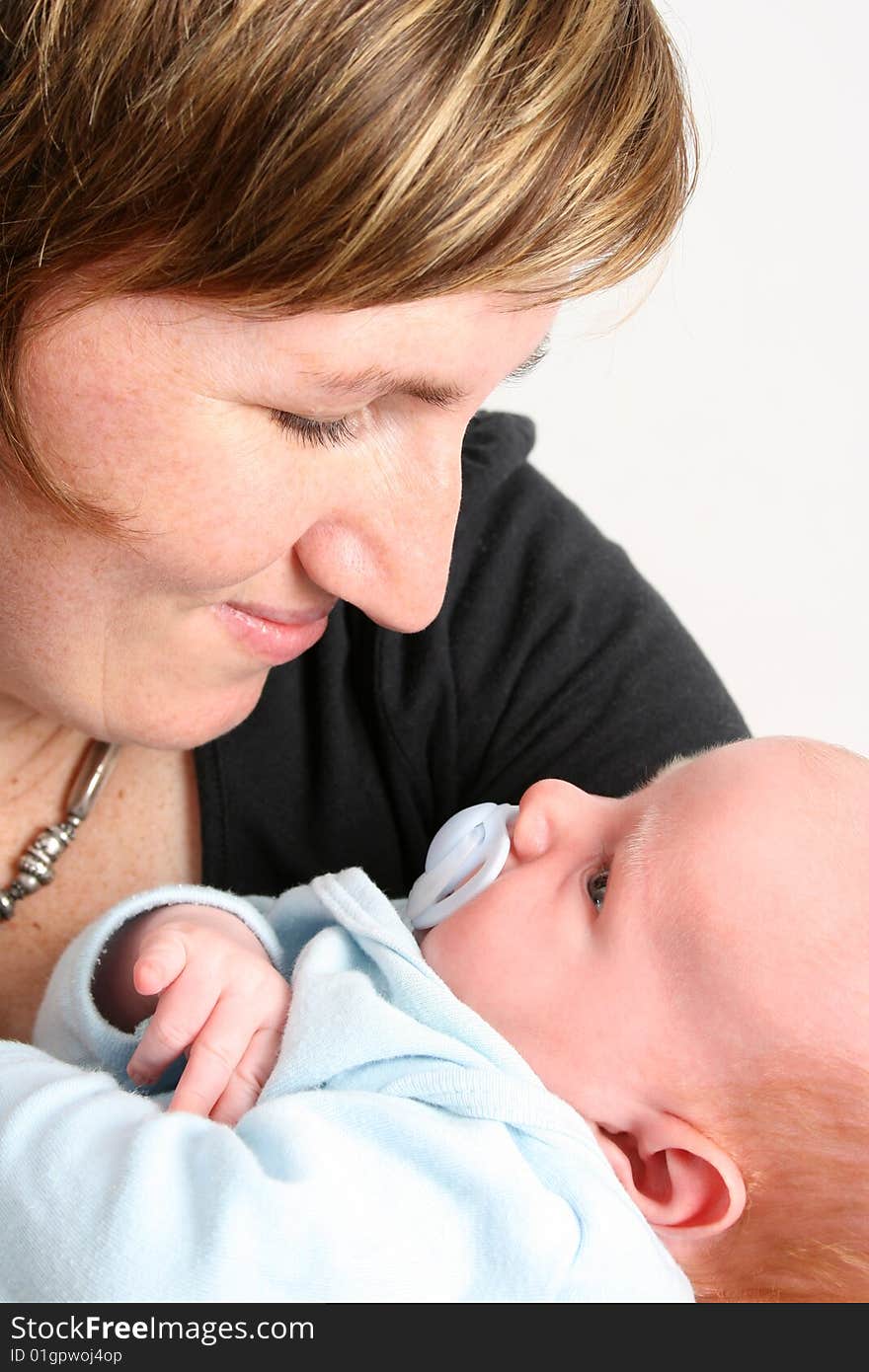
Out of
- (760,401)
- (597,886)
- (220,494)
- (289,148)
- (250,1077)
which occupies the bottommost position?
(250,1077)

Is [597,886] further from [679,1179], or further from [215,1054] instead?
[215,1054]

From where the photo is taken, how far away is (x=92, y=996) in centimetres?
143

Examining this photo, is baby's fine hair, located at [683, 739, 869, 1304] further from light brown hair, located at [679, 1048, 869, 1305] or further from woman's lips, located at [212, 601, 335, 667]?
woman's lips, located at [212, 601, 335, 667]

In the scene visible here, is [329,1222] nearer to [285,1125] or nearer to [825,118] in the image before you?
[285,1125]

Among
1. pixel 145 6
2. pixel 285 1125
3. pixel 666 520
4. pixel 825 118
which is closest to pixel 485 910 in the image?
pixel 285 1125

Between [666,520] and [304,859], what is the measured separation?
1558 mm

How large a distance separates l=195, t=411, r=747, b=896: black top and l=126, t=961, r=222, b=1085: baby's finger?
374 mm

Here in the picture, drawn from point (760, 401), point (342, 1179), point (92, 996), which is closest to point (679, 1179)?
point (342, 1179)

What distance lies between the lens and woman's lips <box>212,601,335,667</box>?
1.39m

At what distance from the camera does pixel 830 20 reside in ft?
9.25

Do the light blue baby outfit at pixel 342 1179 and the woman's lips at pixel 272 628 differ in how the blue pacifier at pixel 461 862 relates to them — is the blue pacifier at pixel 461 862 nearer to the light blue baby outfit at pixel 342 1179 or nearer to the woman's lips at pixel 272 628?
the light blue baby outfit at pixel 342 1179

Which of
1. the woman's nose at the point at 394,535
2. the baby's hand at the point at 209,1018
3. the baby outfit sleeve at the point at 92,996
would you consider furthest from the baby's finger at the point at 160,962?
the woman's nose at the point at 394,535

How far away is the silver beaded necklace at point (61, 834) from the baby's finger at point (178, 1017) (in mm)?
345

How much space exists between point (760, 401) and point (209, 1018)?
2.08m
